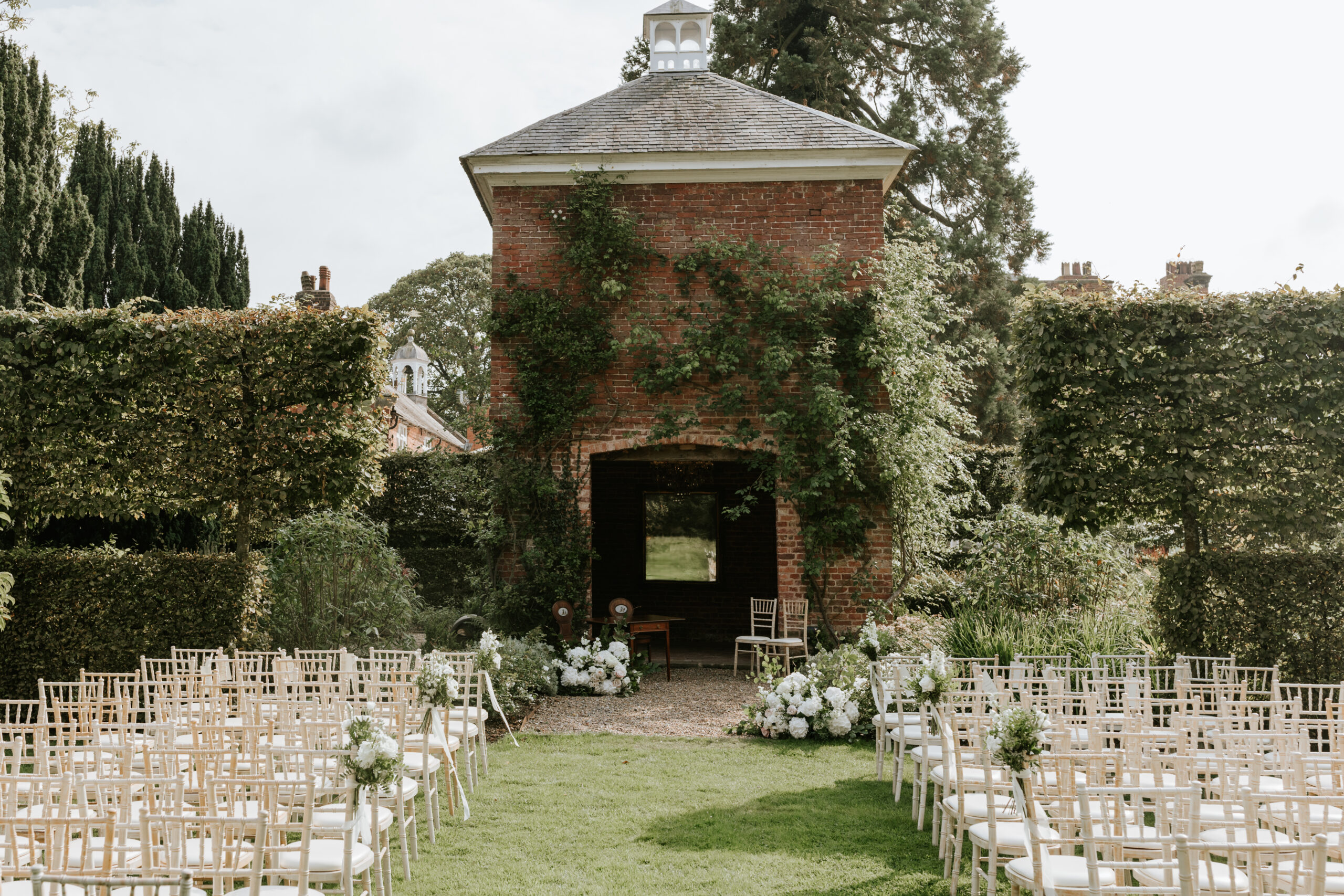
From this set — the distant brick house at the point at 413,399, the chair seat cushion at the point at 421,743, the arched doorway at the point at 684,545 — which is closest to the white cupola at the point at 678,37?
the arched doorway at the point at 684,545

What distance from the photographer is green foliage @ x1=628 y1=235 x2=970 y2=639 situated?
1138cm

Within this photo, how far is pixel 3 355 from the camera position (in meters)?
8.94

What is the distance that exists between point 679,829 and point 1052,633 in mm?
5200

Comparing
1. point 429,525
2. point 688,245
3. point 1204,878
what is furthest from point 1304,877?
point 429,525

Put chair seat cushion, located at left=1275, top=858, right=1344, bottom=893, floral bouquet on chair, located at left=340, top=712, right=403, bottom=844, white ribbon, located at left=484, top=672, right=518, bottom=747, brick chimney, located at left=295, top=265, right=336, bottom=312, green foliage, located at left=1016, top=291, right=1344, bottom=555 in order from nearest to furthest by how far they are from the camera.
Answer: chair seat cushion, located at left=1275, top=858, right=1344, bottom=893
floral bouquet on chair, located at left=340, top=712, right=403, bottom=844
white ribbon, located at left=484, top=672, right=518, bottom=747
green foliage, located at left=1016, top=291, right=1344, bottom=555
brick chimney, located at left=295, top=265, right=336, bottom=312

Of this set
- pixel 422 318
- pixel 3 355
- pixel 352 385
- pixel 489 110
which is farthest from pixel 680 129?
pixel 422 318

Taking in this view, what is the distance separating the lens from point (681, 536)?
1558 centimetres

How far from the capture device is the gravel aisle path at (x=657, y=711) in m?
8.79

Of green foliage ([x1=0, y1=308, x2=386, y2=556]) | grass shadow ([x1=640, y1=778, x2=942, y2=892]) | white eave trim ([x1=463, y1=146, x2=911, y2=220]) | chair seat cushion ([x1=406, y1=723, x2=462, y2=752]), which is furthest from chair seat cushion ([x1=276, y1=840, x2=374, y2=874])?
white eave trim ([x1=463, y1=146, x2=911, y2=220])

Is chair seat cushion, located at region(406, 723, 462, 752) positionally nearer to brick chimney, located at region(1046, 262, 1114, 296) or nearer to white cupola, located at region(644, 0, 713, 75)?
white cupola, located at region(644, 0, 713, 75)

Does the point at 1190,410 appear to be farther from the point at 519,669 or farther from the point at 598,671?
the point at 519,669

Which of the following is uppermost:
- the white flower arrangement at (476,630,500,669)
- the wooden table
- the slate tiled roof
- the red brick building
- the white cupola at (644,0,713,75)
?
the white cupola at (644,0,713,75)

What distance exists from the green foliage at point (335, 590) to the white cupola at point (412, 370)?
827 inches

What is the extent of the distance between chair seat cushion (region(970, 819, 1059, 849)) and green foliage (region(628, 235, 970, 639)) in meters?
6.81
